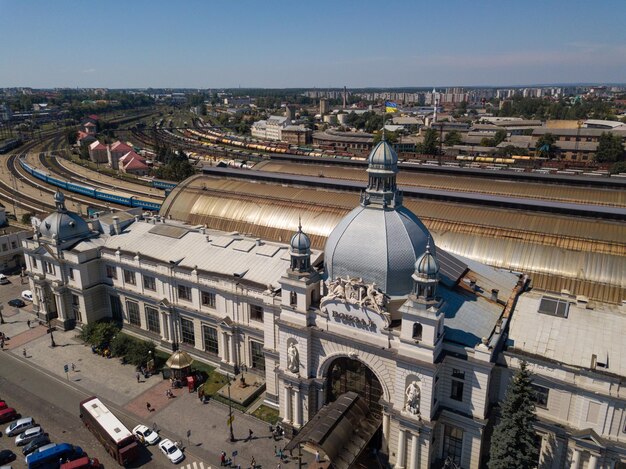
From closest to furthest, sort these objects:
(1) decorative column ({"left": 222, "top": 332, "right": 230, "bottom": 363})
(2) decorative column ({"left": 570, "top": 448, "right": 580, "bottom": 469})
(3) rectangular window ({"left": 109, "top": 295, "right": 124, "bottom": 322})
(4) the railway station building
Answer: (2) decorative column ({"left": 570, "top": 448, "right": 580, "bottom": 469}) < (4) the railway station building < (1) decorative column ({"left": 222, "top": 332, "right": 230, "bottom": 363}) < (3) rectangular window ({"left": 109, "top": 295, "right": 124, "bottom": 322})

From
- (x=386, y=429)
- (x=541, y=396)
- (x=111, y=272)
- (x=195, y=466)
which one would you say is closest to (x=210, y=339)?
(x=195, y=466)

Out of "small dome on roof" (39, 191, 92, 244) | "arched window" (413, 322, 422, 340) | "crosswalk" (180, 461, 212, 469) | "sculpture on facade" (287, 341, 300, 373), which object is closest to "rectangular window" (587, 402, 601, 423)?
"arched window" (413, 322, 422, 340)

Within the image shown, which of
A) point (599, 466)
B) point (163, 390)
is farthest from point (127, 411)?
point (599, 466)

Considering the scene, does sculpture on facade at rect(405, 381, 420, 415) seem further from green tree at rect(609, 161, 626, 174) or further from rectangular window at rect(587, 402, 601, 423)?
green tree at rect(609, 161, 626, 174)

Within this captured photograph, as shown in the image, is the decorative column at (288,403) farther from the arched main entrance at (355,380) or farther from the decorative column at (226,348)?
the decorative column at (226,348)

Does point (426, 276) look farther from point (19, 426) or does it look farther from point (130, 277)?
point (130, 277)

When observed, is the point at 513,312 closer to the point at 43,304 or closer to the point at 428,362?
the point at 428,362
